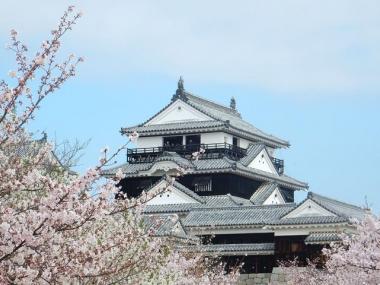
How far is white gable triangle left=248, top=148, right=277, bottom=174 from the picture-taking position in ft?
154

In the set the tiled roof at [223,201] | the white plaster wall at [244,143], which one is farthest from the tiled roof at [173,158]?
the white plaster wall at [244,143]

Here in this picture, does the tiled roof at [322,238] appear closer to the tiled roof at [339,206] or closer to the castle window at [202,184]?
the tiled roof at [339,206]

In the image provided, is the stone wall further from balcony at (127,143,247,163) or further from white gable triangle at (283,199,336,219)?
balcony at (127,143,247,163)

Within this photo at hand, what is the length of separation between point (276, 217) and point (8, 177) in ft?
93.5

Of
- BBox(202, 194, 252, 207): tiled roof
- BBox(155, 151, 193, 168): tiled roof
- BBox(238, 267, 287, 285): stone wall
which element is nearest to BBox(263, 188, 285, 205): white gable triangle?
BBox(202, 194, 252, 207): tiled roof

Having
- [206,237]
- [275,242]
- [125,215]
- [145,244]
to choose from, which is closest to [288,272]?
[275,242]

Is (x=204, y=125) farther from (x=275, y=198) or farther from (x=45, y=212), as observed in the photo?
(x=45, y=212)

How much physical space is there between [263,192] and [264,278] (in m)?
11.9

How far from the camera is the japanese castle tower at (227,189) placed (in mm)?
34000

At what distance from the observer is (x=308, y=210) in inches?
1378

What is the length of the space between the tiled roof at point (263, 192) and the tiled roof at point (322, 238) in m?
9.71

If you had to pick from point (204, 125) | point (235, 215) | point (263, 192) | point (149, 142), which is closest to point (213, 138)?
point (204, 125)

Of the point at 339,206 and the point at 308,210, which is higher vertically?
the point at 339,206

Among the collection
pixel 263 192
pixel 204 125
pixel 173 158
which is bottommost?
pixel 263 192
